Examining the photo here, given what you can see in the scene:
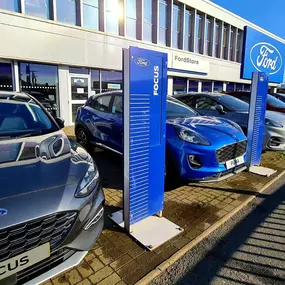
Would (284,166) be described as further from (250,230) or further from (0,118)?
(0,118)

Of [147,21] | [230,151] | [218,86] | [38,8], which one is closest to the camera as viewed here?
[230,151]

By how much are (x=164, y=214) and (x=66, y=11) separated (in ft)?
33.6

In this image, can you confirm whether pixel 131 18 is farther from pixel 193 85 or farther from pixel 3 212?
pixel 3 212

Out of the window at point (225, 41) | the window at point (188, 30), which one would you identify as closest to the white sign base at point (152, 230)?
the window at point (188, 30)

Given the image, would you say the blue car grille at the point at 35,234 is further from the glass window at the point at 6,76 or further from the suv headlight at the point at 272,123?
the glass window at the point at 6,76

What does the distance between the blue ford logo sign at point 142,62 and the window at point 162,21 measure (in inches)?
515

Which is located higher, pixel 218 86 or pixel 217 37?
pixel 217 37

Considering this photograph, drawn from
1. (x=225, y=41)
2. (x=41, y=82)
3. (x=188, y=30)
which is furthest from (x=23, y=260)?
(x=225, y=41)

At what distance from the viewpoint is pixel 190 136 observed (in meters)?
3.40

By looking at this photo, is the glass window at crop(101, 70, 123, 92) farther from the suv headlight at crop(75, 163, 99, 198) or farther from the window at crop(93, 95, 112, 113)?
the suv headlight at crop(75, 163, 99, 198)

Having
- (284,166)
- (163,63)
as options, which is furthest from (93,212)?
(284,166)

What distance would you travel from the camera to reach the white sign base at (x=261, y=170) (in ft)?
14.8

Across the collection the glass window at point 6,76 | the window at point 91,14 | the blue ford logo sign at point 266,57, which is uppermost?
the window at point 91,14

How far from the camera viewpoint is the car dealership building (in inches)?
344
